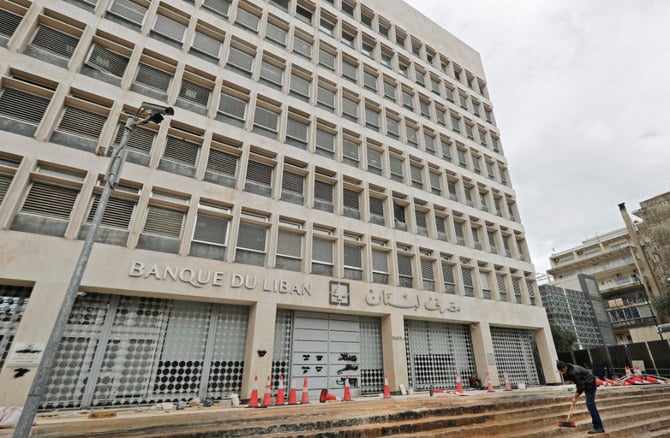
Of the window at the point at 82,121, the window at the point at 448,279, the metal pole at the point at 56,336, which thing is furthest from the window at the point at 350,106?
the metal pole at the point at 56,336

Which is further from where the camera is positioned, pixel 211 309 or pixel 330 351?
pixel 330 351

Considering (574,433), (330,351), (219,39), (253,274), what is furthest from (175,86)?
(574,433)

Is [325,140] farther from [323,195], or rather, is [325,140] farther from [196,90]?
[196,90]

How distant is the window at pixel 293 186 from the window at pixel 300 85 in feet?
14.7

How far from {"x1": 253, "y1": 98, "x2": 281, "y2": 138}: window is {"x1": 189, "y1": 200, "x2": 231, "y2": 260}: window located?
4521 millimetres

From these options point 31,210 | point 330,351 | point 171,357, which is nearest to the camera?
point 31,210

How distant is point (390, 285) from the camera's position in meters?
16.6

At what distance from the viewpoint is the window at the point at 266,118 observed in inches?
626

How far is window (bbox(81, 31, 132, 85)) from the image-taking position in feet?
41.7

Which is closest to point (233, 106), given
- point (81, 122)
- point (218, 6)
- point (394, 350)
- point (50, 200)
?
point (218, 6)

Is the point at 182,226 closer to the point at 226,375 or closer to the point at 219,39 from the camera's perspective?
the point at 226,375

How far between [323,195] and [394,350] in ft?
26.8

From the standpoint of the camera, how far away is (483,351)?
18.3 meters

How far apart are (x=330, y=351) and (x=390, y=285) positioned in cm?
450
